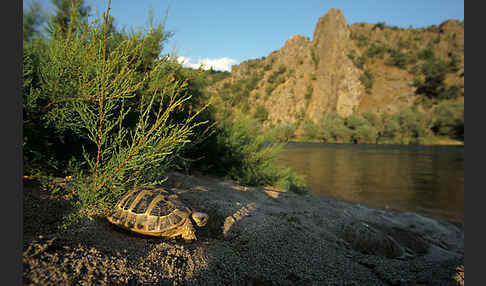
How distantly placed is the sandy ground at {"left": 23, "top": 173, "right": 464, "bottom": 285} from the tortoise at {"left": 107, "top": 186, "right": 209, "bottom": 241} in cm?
11

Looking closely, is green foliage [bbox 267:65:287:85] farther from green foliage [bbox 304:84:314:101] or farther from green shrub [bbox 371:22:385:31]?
green shrub [bbox 371:22:385:31]

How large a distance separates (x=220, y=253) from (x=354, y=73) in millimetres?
74650

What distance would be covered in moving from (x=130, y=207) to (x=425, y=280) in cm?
330

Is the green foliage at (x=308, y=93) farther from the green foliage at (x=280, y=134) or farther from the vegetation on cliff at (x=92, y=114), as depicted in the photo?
the vegetation on cliff at (x=92, y=114)

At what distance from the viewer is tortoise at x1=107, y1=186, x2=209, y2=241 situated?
7.84 feet

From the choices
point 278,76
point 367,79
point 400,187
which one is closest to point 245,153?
point 400,187

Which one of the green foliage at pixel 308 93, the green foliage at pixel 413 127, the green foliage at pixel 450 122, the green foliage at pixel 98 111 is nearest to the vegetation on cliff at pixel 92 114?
the green foliage at pixel 98 111

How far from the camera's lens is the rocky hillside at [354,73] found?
196 feet

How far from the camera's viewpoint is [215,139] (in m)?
6.62

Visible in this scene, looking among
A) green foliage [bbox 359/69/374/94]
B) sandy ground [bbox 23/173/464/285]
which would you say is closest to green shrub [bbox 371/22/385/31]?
green foliage [bbox 359/69/374/94]

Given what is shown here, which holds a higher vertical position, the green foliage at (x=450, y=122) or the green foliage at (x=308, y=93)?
the green foliage at (x=308, y=93)

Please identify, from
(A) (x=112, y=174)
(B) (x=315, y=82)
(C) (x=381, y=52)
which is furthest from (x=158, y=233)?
(C) (x=381, y=52)

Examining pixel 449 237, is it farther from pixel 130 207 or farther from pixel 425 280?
pixel 130 207

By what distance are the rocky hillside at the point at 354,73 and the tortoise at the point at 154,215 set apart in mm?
50981
